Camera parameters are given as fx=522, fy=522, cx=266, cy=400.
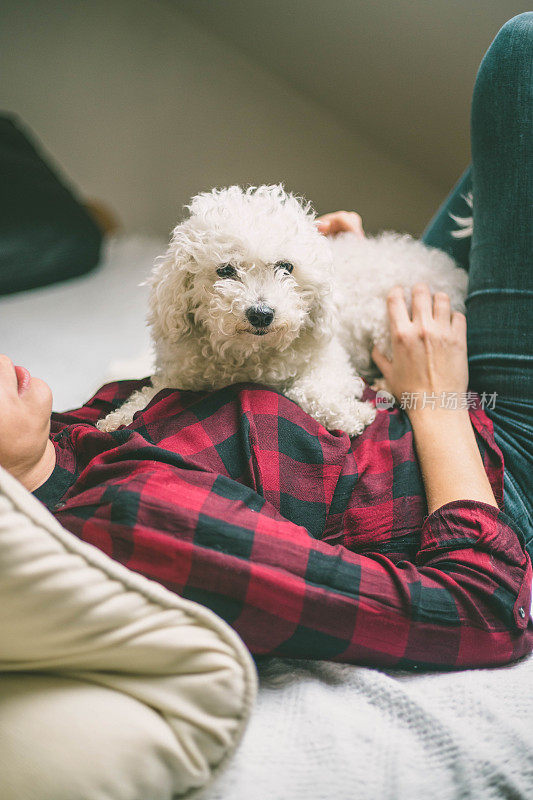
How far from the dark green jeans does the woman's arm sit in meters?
0.07

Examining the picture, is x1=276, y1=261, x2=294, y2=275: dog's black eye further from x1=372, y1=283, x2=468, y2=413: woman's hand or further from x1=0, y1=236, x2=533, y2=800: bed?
x1=0, y1=236, x2=533, y2=800: bed

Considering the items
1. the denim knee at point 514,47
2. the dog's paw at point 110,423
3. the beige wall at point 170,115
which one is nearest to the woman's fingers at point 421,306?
the denim knee at point 514,47

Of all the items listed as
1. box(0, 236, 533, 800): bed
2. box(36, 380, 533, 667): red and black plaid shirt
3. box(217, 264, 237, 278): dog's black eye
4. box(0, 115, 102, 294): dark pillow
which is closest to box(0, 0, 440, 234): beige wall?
box(0, 115, 102, 294): dark pillow

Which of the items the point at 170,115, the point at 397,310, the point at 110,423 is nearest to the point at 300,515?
the point at 110,423

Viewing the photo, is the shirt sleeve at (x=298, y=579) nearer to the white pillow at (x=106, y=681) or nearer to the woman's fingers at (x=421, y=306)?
the white pillow at (x=106, y=681)

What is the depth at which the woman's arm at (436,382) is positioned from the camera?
83cm

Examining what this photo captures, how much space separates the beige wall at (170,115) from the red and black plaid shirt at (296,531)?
7.02 ft

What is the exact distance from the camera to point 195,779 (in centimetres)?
52

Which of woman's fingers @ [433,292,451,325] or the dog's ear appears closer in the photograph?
the dog's ear

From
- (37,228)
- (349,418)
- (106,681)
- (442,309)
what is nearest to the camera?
(106,681)

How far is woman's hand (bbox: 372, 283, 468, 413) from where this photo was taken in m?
1.01

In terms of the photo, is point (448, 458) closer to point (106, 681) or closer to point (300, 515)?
point (300, 515)

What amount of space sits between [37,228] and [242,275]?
1.36 m

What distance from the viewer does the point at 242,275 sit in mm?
900
